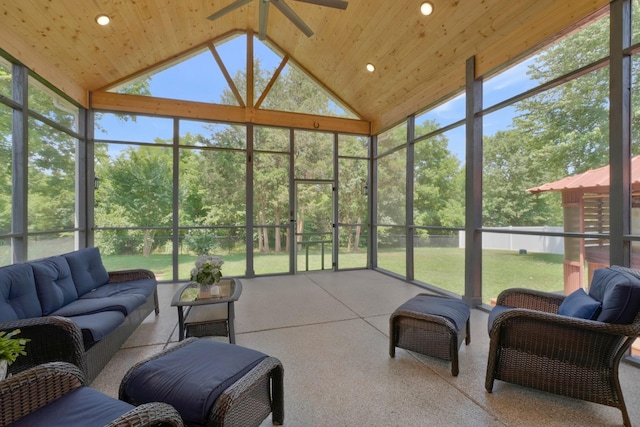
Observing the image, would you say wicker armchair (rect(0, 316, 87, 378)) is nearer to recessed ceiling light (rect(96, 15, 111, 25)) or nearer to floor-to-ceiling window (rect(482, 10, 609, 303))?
recessed ceiling light (rect(96, 15, 111, 25))

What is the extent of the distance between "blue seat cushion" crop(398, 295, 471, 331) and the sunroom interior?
127cm

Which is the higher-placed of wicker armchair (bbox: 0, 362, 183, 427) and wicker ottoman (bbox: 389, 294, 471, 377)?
wicker armchair (bbox: 0, 362, 183, 427)

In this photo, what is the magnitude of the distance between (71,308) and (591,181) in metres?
5.11

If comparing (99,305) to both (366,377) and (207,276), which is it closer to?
(207,276)

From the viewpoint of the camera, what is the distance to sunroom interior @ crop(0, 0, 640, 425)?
3.16 m

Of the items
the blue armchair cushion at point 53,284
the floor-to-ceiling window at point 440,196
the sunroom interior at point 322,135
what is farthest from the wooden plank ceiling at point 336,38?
the blue armchair cushion at point 53,284

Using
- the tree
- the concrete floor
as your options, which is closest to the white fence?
the concrete floor

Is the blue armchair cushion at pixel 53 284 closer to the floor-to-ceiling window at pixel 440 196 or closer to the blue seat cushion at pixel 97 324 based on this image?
the blue seat cushion at pixel 97 324

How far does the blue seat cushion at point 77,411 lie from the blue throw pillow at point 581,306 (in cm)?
270

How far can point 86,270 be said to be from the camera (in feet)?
10.8

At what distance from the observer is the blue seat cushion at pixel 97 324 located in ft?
7.10

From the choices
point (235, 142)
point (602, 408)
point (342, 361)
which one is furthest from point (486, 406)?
point (235, 142)

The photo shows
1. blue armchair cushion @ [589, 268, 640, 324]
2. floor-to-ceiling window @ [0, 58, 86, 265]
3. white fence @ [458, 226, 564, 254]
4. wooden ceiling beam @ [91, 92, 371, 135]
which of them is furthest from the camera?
wooden ceiling beam @ [91, 92, 371, 135]

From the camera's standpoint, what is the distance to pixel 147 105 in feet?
17.6
